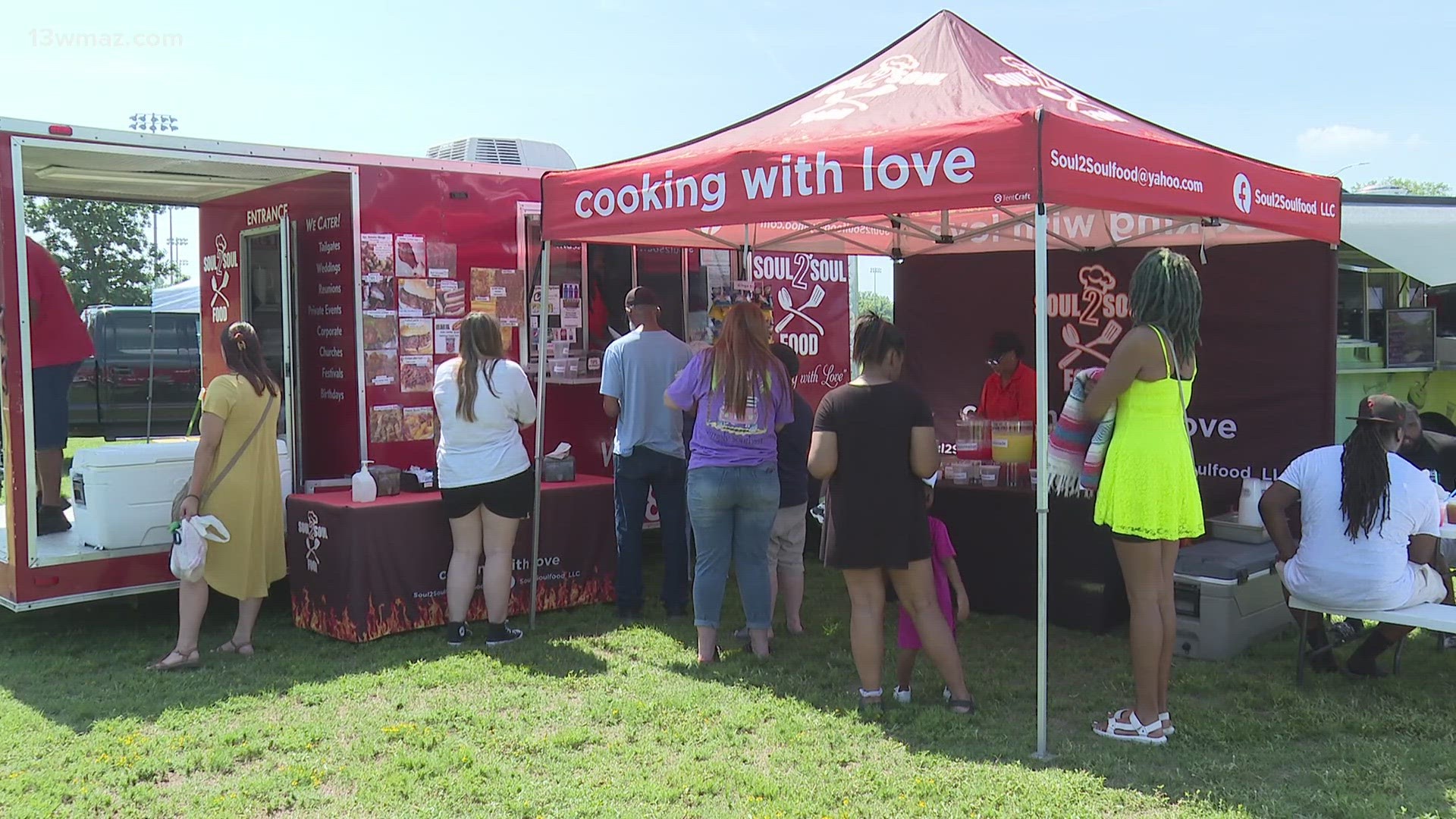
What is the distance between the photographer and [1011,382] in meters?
6.99

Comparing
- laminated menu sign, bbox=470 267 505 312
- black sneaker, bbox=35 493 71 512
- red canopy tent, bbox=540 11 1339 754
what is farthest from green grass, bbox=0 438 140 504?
red canopy tent, bbox=540 11 1339 754

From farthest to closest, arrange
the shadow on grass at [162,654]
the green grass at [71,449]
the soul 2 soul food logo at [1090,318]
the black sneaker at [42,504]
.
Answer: the green grass at [71,449], the soul 2 soul food logo at [1090,318], the black sneaker at [42,504], the shadow on grass at [162,654]

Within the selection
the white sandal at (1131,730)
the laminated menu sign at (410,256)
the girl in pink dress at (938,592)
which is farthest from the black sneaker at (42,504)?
the white sandal at (1131,730)

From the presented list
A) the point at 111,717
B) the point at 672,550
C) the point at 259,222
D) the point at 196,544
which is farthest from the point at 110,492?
the point at 672,550

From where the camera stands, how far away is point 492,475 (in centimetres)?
529

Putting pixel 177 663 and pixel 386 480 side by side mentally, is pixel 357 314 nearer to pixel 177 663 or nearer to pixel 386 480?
pixel 386 480

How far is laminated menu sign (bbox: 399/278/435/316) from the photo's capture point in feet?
20.5

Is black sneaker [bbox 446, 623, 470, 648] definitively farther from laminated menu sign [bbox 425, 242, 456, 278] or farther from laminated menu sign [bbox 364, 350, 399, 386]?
laminated menu sign [bbox 425, 242, 456, 278]

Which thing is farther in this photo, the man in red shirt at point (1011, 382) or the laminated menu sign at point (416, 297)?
the man in red shirt at point (1011, 382)

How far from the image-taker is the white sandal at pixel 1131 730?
4.06 m

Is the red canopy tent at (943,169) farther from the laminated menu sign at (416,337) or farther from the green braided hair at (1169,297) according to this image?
the laminated menu sign at (416,337)

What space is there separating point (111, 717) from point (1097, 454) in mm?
3736

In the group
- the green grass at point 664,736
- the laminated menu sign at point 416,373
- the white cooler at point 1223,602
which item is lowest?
the green grass at point 664,736

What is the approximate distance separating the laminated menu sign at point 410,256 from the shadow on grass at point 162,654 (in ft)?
6.20
